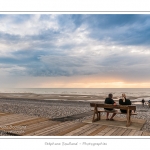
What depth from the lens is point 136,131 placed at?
7.57 metres

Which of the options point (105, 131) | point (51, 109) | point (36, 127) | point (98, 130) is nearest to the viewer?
point (105, 131)

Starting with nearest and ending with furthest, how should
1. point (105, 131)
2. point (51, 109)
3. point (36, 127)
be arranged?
point (105, 131) → point (36, 127) → point (51, 109)

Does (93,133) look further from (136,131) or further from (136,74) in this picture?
(136,74)

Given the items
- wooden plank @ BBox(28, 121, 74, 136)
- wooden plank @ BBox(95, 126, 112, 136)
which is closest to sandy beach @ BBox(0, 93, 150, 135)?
wooden plank @ BBox(95, 126, 112, 136)

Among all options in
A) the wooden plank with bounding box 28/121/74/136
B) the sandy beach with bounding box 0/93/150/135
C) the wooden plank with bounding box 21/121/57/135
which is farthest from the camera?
the sandy beach with bounding box 0/93/150/135

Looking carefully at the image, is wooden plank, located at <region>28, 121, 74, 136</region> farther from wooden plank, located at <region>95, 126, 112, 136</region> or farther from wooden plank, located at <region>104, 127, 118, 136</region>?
wooden plank, located at <region>104, 127, 118, 136</region>

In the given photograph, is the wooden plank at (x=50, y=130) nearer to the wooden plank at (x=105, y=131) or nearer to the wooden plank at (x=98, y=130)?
the wooden plank at (x=98, y=130)

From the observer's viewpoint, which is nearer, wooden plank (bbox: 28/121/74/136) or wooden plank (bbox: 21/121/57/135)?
wooden plank (bbox: 28/121/74/136)

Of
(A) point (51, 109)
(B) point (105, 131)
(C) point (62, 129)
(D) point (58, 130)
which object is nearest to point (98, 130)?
(B) point (105, 131)

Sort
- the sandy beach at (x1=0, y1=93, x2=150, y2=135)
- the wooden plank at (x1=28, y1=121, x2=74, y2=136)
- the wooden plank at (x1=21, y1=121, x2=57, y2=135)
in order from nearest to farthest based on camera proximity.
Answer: the wooden plank at (x1=28, y1=121, x2=74, y2=136) → the wooden plank at (x1=21, y1=121, x2=57, y2=135) → the sandy beach at (x1=0, y1=93, x2=150, y2=135)

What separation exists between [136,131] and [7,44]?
7465 mm

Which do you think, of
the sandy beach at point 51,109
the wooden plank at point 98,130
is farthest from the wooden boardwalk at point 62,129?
the sandy beach at point 51,109

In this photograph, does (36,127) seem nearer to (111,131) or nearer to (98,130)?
(98,130)

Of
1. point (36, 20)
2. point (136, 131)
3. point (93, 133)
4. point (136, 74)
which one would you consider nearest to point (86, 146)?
point (93, 133)
